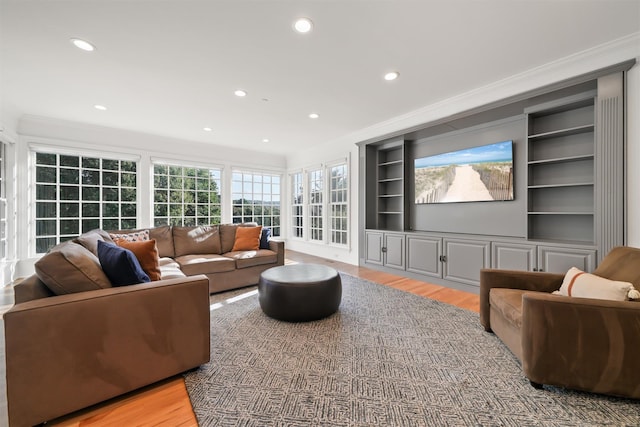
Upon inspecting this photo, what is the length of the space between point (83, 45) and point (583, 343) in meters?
4.49

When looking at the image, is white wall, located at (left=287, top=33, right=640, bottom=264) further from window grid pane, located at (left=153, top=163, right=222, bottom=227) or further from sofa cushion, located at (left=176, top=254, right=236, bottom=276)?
window grid pane, located at (left=153, top=163, right=222, bottom=227)

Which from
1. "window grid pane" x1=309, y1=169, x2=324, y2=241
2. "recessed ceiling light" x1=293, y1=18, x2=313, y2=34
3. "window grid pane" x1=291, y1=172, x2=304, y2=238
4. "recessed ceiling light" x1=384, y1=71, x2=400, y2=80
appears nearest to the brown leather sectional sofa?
"recessed ceiling light" x1=293, y1=18, x2=313, y2=34

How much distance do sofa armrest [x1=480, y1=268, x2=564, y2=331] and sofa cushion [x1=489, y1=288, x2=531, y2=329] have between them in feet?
0.20

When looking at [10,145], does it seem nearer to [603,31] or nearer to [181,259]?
[181,259]

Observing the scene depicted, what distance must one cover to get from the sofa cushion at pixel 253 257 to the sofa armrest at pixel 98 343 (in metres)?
1.88

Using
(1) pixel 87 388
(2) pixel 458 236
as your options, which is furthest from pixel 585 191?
(1) pixel 87 388

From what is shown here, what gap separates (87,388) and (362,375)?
161 centimetres

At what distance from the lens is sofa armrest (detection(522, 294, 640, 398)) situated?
1.45m

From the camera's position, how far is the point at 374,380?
5.55 feet

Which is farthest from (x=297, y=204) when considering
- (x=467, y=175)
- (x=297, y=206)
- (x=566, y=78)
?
(x=566, y=78)

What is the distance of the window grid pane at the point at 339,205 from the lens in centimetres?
560

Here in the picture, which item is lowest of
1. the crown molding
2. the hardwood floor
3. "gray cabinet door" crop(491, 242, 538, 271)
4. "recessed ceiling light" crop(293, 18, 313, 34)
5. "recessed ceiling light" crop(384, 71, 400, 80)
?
the hardwood floor

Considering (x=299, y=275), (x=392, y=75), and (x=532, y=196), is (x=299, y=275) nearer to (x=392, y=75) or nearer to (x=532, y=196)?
(x=392, y=75)

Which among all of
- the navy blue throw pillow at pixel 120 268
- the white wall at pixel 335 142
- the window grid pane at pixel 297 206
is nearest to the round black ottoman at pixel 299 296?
the navy blue throw pillow at pixel 120 268
